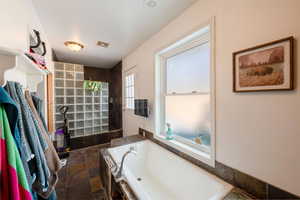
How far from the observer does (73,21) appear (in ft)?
5.70

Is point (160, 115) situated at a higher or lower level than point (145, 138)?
higher

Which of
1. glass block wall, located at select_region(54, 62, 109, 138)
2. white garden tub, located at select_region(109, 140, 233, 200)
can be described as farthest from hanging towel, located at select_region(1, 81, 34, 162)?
glass block wall, located at select_region(54, 62, 109, 138)

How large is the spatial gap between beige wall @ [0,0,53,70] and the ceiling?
0.25 m

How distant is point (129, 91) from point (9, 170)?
9.15 ft

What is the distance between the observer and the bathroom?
78 cm

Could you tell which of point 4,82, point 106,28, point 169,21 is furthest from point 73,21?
point 4,82

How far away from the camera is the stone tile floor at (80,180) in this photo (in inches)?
69.2

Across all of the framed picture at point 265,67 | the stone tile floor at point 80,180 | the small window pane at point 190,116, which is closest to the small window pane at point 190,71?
the small window pane at point 190,116

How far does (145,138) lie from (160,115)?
57 cm

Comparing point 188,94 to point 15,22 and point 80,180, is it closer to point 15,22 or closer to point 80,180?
point 15,22

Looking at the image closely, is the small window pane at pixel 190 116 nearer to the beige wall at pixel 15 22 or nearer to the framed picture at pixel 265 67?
Answer: the framed picture at pixel 265 67

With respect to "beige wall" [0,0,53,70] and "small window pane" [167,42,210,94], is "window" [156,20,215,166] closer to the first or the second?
"small window pane" [167,42,210,94]

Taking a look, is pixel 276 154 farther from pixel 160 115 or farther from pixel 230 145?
pixel 160 115

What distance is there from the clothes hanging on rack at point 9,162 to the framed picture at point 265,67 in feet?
4.92
